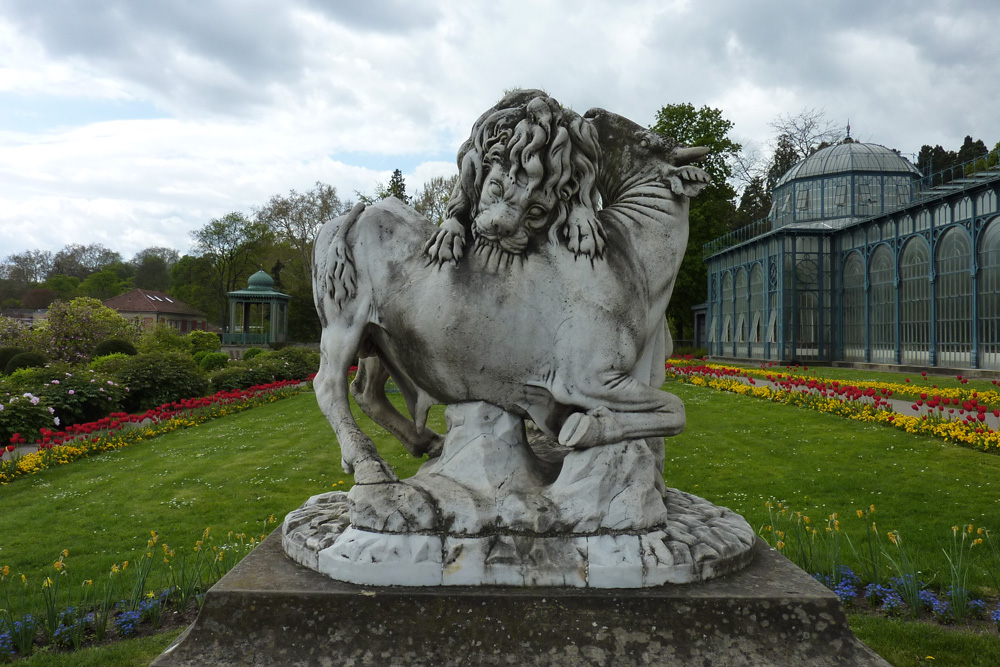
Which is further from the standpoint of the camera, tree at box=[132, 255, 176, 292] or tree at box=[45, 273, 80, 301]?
tree at box=[132, 255, 176, 292]

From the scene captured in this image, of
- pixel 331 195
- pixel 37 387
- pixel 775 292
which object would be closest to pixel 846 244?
pixel 775 292

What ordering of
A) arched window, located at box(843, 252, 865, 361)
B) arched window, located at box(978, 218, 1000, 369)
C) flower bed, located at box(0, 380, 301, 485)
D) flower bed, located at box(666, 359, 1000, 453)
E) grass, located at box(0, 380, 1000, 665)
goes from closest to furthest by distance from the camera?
grass, located at box(0, 380, 1000, 665), flower bed, located at box(666, 359, 1000, 453), flower bed, located at box(0, 380, 301, 485), arched window, located at box(978, 218, 1000, 369), arched window, located at box(843, 252, 865, 361)

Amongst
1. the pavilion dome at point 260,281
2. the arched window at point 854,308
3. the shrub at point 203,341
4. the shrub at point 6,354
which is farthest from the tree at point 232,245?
the arched window at point 854,308

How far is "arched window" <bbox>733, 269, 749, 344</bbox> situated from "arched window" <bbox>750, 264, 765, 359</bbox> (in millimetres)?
488

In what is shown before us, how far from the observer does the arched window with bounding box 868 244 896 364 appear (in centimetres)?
2166

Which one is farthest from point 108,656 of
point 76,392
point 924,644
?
point 76,392

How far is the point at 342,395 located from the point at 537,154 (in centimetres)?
119

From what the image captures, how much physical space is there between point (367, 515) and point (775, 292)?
25720 millimetres

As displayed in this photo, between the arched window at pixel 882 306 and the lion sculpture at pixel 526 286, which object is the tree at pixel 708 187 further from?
the lion sculpture at pixel 526 286

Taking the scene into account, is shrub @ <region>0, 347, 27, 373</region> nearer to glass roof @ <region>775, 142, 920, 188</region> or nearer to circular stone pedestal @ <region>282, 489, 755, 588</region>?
circular stone pedestal @ <region>282, 489, 755, 588</region>

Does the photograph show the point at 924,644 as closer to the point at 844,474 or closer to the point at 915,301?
the point at 844,474

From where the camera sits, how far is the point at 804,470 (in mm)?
7570

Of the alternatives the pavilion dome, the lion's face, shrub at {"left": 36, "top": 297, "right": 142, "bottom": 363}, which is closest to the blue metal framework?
the lion's face

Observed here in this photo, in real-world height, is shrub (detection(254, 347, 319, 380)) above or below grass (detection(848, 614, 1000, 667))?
above
